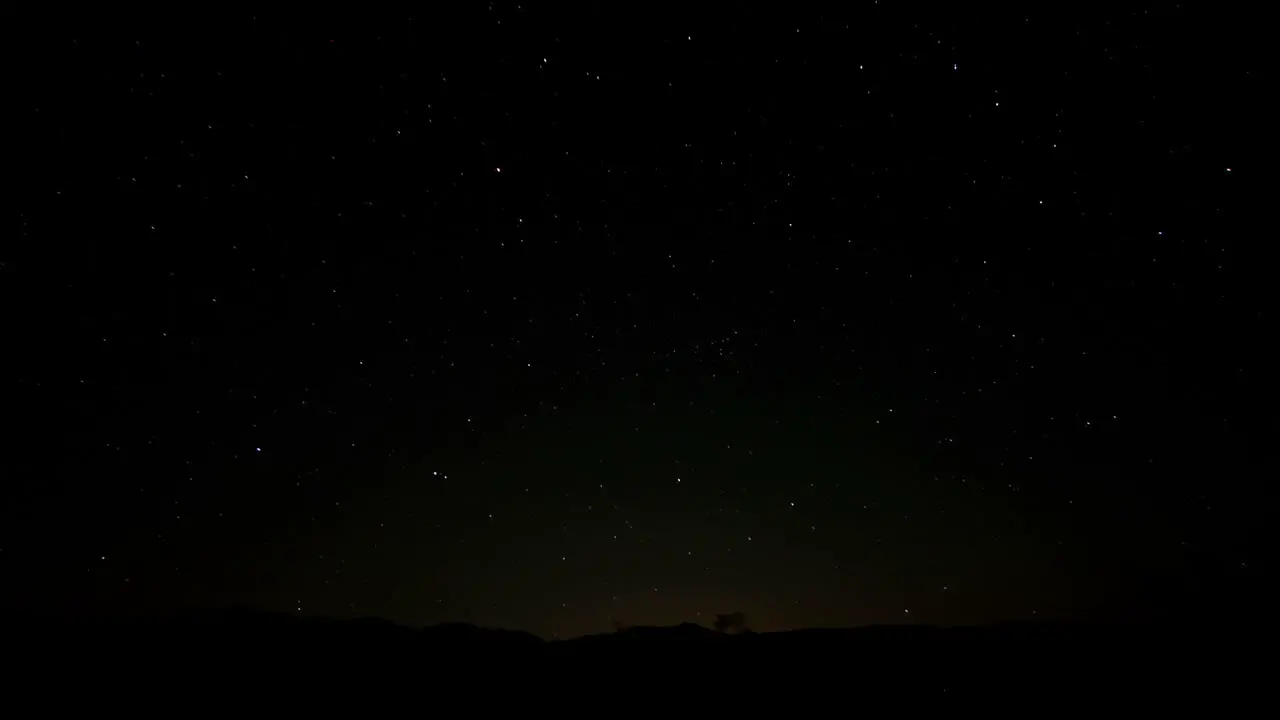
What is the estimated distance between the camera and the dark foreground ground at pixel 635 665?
13.4 metres

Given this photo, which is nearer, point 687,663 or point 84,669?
point 84,669

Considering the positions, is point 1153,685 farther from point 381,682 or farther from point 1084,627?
point 381,682

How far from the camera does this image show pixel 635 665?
612 inches

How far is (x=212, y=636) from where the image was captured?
17.2 meters

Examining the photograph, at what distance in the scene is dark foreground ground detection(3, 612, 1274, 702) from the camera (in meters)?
13.4

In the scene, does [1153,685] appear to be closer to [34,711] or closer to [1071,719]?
[1071,719]

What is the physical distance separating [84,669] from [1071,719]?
17.1 metres

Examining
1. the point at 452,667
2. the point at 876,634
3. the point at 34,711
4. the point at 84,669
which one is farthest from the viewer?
the point at 876,634

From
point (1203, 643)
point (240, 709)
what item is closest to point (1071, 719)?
point (1203, 643)

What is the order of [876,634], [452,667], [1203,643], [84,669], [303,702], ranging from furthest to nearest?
1. [876,634]
2. [1203,643]
3. [452,667]
4. [84,669]
5. [303,702]

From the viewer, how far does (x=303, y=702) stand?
12.5 metres

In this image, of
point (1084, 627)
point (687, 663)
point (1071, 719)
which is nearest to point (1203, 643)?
point (1084, 627)

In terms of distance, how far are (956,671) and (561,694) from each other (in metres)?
8.55

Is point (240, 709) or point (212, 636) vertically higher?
point (212, 636)
